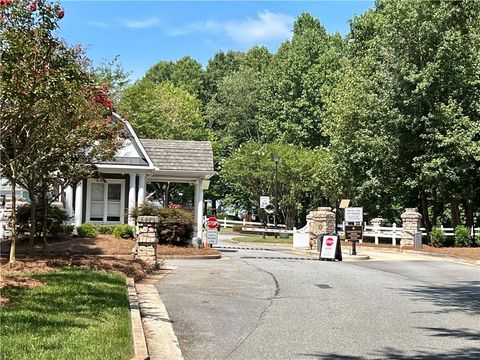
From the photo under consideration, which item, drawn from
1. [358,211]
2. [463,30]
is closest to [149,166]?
[358,211]

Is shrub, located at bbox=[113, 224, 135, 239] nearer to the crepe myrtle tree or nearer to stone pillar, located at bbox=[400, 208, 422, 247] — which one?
the crepe myrtle tree

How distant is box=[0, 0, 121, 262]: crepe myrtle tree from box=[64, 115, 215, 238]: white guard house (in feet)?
22.8

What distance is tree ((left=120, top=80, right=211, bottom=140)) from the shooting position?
53719mm

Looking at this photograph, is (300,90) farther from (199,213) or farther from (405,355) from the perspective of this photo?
(405,355)

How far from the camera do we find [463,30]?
35.8 meters

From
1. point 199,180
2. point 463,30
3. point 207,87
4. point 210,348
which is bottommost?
point 210,348

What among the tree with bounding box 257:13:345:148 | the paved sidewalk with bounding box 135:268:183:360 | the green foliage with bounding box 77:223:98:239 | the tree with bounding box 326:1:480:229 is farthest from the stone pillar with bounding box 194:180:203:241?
the tree with bounding box 257:13:345:148

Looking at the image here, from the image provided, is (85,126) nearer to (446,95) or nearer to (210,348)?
(210,348)

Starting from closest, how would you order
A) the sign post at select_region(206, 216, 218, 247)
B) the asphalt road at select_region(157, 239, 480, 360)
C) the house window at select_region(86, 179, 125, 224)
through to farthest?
the asphalt road at select_region(157, 239, 480, 360), the sign post at select_region(206, 216, 218, 247), the house window at select_region(86, 179, 125, 224)

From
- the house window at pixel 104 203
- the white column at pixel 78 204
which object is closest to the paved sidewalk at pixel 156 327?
the white column at pixel 78 204

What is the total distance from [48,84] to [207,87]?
66877mm

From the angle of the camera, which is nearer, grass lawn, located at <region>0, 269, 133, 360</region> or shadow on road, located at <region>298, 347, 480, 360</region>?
grass lawn, located at <region>0, 269, 133, 360</region>

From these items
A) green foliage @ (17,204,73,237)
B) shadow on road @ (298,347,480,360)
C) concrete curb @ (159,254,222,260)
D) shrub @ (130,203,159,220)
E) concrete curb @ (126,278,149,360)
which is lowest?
shadow on road @ (298,347,480,360)

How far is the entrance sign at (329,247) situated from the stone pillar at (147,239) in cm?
815
